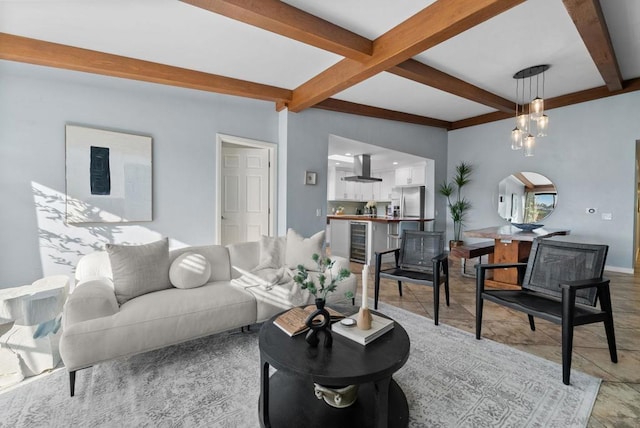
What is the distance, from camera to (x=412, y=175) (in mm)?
7410

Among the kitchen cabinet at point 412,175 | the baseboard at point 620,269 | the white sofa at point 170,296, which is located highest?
the kitchen cabinet at point 412,175

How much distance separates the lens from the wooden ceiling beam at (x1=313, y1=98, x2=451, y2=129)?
4.74 metres

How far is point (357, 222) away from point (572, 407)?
14.6 feet

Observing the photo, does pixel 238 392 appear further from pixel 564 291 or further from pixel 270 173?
pixel 270 173

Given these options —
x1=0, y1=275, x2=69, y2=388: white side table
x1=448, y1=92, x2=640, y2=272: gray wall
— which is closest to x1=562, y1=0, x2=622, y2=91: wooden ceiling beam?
x1=448, y1=92, x2=640, y2=272: gray wall

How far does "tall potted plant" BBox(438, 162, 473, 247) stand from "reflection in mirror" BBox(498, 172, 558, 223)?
27.5 inches

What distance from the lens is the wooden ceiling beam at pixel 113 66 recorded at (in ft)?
8.93

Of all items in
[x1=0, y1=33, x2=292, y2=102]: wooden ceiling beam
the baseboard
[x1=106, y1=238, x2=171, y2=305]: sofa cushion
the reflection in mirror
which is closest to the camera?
[x1=106, y1=238, x2=171, y2=305]: sofa cushion

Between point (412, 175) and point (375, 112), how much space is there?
2689 millimetres

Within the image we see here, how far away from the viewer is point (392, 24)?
8.86ft

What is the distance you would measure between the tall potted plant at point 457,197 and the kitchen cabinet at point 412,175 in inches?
24.4

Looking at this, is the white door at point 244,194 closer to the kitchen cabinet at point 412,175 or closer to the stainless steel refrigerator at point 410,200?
the stainless steel refrigerator at point 410,200

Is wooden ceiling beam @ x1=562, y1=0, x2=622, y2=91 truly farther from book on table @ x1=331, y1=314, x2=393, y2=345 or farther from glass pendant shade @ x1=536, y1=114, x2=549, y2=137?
book on table @ x1=331, y1=314, x2=393, y2=345

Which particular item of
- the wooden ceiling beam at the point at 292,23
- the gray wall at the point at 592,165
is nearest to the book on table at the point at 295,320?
the wooden ceiling beam at the point at 292,23
